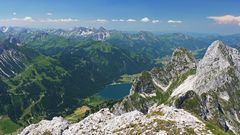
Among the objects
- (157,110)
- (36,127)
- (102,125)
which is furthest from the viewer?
(36,127)

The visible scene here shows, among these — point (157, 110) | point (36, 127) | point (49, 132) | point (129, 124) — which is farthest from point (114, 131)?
point (36, 127)

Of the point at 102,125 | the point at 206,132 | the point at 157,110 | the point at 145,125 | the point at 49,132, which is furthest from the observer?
the point at 49,132

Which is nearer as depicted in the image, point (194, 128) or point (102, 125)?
point (194, 128)

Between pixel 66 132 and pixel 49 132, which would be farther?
pixel 49 132

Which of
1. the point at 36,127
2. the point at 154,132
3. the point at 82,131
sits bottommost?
the point at 36,127

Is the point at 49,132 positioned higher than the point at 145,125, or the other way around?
the point at 145,125

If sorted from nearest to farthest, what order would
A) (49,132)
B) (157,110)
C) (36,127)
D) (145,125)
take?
1. (145,125)
2. (157,110)
3. (49,132)
4. (36,127)

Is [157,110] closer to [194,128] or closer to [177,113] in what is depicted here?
[177,113]

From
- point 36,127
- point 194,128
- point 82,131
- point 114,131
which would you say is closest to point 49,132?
point 36,127

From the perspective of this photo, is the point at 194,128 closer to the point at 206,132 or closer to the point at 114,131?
the point at 206,132
